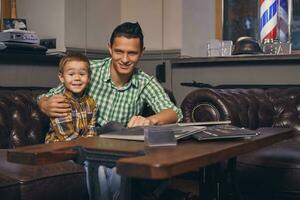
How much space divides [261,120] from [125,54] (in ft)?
3.59

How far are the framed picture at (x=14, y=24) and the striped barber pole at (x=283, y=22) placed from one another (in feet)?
6.43

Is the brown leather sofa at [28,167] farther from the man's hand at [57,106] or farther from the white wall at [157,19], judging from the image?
the white wall at [157,19]

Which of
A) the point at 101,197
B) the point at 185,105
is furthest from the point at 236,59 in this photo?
the point at 101,197

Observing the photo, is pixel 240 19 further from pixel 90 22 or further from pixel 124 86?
pixel 124 86

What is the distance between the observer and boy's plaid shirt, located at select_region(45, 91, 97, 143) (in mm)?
2459

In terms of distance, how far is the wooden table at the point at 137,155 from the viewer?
3.92ft

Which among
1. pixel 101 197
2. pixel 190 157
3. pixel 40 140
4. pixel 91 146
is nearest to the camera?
pixel 190 157

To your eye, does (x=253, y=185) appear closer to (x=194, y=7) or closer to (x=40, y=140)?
(x=40, y=140)

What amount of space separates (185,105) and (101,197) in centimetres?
148

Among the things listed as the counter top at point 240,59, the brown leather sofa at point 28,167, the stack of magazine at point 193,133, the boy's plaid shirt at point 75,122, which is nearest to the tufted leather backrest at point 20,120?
the brown leather sofa at point 28,167

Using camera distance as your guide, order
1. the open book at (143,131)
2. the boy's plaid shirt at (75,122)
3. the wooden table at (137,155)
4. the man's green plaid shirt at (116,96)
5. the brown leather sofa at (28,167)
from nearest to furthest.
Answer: the wooden table at (137,155) < the open book at (143,131) < the brown leather sofa at (28,167) < the boy's plaid shirt at (75,122) < the man's green plaid shirt at (116,96)

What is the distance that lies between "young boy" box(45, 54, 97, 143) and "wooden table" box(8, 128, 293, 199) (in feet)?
2.46

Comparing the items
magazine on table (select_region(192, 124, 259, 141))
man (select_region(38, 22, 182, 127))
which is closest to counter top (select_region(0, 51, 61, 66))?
man (select_region(38, 22, 182, 127))

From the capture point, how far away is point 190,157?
4.25 ft
